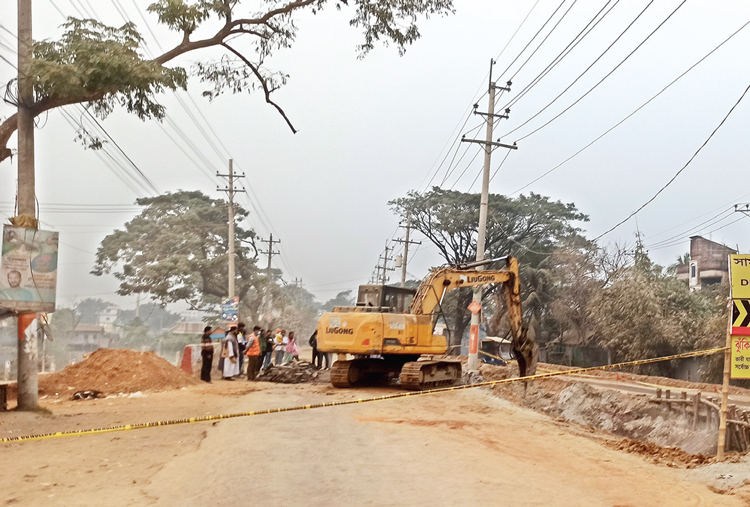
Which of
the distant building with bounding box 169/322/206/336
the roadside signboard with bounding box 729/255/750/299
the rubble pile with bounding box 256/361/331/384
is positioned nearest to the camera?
the roadside signboard with bounding box 729/255/750/299

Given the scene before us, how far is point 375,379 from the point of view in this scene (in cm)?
2227

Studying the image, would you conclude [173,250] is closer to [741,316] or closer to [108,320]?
[741,316]

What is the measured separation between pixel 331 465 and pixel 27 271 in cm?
687

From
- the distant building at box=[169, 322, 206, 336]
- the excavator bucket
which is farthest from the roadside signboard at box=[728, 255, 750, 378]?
the distant building at box=[169, 322, 206, 336]

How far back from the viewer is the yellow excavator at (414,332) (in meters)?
19.2

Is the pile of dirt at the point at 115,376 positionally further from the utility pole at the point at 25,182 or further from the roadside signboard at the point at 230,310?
the roadside signboard at the point at 230,310

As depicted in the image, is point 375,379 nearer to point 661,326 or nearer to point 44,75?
point 44,75

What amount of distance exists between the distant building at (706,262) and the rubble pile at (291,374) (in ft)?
119

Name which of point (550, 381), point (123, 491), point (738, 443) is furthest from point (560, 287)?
point (123, 491)

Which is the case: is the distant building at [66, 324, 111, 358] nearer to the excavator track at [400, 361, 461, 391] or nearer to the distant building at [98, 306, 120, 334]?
the distant building at [98, 306, 120, 334]

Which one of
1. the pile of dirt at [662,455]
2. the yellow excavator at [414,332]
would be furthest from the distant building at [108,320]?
the pile of dirt at [662,455]

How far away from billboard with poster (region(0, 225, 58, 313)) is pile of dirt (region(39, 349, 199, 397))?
611 cm

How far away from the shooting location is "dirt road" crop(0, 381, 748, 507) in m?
7.32

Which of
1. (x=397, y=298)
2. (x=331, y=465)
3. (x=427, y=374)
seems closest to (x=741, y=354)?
(x=331, y=465)
